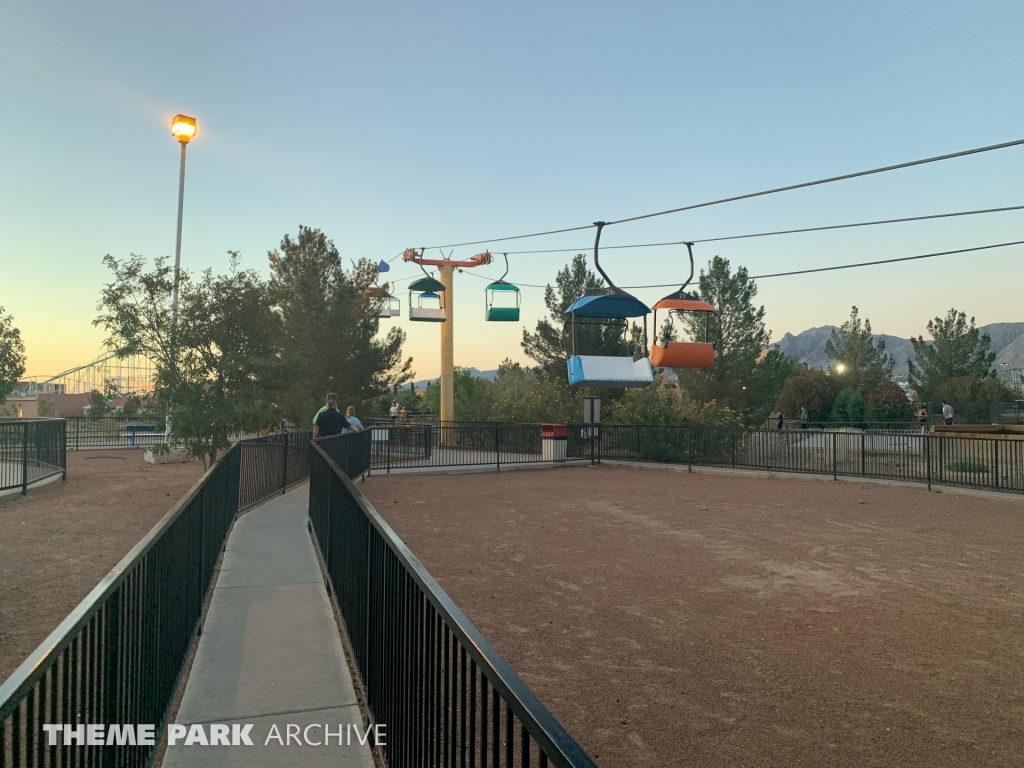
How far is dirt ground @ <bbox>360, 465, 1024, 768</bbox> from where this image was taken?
500 centimetres

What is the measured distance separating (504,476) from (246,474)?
37.0 ft

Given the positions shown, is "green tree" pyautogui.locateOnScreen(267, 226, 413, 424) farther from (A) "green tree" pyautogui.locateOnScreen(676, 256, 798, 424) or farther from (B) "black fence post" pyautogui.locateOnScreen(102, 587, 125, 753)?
(B) "black fence post" pyautogui.locateOnScreen(102, 587, 125, 753)

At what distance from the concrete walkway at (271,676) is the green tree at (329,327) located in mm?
30310

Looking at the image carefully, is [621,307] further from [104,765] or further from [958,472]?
[104,765]

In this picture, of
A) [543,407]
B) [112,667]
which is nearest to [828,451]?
[543,407]

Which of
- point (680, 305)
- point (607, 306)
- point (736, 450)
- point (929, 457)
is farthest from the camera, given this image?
point (607, 306)

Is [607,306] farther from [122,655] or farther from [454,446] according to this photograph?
[122,655]

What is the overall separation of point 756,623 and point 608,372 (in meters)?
20.0

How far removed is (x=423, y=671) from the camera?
339 cm

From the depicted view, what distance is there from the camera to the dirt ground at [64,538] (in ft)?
24.0

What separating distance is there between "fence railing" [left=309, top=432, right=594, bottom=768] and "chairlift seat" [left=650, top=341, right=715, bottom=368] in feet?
65.5

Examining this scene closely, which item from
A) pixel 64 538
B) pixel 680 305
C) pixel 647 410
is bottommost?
pixel 64 538

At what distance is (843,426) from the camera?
52.1 meters

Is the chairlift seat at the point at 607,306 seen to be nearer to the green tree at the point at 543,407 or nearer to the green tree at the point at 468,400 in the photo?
the green tree at the point at 543,407
